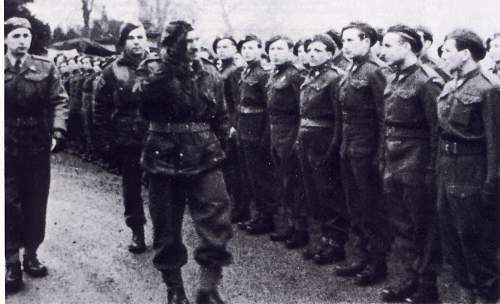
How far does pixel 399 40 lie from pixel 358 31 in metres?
0.51

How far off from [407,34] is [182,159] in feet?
5.99

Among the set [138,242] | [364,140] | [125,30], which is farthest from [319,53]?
[138,242]

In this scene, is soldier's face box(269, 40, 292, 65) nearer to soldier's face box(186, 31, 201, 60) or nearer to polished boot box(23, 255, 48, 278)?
soldier's face box(186, 31, 201, 60)

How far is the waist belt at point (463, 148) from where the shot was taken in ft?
13.5

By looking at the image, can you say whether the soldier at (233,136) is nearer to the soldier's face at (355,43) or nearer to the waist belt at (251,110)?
the waist belt at (251,110)

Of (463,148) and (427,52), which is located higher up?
(427,52)

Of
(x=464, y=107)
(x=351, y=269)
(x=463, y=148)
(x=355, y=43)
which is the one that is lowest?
(x=351, y=269)

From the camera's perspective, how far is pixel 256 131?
652 cm

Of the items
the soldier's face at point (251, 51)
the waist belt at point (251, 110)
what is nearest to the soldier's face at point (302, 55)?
the soldier's face at point (251, 51)

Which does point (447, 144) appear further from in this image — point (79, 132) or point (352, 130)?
point (79, 132)

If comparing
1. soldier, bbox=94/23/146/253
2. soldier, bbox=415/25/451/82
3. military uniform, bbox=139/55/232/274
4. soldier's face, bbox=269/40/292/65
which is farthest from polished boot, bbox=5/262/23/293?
soldier, bbox=415/25/451/82

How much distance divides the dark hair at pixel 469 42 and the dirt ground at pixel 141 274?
1749 mm

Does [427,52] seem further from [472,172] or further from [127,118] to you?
[127,118]

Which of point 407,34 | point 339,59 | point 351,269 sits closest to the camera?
point 407,34
